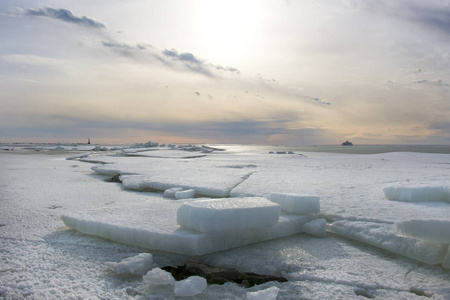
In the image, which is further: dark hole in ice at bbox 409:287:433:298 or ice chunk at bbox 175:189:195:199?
ice chunk at bbox 175:189:195:199

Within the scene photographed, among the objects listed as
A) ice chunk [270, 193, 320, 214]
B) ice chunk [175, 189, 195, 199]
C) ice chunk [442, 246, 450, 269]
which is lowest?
ice chunk [442, 246, 450, 269]

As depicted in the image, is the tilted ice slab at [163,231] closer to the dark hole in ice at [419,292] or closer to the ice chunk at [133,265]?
the ice chunk at [133,265]

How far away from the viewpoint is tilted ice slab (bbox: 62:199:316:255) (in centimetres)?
255

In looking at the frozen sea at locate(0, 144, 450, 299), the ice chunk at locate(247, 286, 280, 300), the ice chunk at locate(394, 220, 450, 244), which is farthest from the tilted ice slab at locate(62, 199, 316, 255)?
the ice chunk at locate(394, 220, 450, 244)

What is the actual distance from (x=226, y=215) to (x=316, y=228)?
3.41 feet

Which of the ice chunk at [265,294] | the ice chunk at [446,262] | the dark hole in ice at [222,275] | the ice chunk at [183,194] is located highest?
the ice chunk at [183,194]

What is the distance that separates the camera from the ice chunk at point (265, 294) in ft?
5.90

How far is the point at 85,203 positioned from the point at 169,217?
190cm

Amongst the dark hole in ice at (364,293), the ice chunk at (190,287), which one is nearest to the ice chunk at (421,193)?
the dark hole in ice at (364,293)

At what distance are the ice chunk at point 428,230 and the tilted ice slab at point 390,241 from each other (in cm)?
15

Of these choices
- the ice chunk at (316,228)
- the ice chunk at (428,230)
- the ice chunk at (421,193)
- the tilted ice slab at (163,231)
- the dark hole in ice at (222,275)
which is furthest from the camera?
the ice chunk at (421,193)

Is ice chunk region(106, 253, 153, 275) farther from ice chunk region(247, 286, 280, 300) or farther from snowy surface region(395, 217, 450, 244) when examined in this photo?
snowy surface region(395, 217, 450, 244)

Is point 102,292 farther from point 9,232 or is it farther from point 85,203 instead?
point 85,203

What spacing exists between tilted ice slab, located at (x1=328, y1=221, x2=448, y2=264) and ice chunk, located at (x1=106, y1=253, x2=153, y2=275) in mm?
1935
